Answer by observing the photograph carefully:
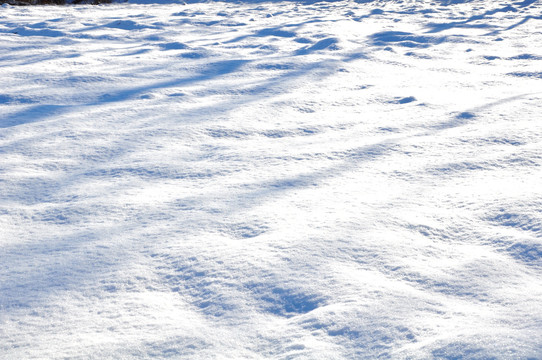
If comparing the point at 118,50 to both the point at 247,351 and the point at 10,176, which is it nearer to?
the point at 10,176

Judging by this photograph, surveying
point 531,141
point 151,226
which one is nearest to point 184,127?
point 151,226

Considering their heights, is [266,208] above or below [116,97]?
below

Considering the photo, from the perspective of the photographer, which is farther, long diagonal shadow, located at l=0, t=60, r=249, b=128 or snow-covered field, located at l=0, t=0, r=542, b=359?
long diagonal shadow, located at l=0, t=60, r=249, b=128

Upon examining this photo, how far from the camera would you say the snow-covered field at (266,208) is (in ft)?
3.65

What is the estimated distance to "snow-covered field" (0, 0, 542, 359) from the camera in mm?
1111

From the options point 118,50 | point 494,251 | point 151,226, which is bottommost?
point 494,251

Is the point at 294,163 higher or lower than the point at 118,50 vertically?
lower

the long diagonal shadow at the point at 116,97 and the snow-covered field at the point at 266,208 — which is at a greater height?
the long diagonal shadow at the point at 116,97

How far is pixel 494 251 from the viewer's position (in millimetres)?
1430

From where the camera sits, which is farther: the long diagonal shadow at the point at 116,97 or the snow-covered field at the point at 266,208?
the long diagonal shadow at the point at 116,97

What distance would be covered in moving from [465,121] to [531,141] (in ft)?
1.24

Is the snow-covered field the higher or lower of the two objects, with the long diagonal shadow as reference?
lower

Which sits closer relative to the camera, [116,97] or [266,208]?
[266,208]

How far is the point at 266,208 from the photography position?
165 centimetres
